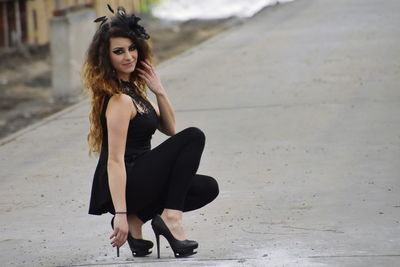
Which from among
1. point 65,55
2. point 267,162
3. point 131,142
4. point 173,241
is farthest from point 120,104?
point 65,55

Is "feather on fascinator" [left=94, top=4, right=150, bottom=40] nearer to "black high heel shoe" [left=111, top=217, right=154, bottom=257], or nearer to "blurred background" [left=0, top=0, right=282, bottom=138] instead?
"black high heel shoe" [left=111, top=217, right=154, bottom=257]

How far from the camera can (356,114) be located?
451 inches

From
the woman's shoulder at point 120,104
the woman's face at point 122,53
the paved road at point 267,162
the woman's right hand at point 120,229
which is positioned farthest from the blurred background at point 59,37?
the woman's right hand at point 120,229

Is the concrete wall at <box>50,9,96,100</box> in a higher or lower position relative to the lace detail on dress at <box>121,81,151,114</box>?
lower

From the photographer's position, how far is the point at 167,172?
21.1 feet

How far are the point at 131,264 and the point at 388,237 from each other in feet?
4.98

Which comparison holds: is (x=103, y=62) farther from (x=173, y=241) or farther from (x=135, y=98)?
(x=173, y=241)

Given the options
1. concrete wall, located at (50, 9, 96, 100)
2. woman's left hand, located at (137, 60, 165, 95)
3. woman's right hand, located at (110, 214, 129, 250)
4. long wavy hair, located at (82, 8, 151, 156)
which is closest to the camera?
woman's right hand, located at (110, 214, 129, 250)

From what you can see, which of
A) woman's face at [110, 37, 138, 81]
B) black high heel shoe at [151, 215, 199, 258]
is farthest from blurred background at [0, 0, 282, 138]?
black high heel shoe at [151, 215, 199, 258]

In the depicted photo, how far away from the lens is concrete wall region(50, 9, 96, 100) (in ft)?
51.8

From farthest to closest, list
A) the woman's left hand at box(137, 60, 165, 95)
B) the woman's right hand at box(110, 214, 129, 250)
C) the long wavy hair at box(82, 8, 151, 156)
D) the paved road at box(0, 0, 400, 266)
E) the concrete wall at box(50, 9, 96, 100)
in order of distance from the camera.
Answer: the concrete wall at box(50, 9, 96, 100), the paved road at box(0, 0, 400, 266), the woman's left hand at box(137, 60, 165, 95), the long wavy hair at box(82, 8, 151, 156), the woman's right hand at box(110, 214, 129, 250)

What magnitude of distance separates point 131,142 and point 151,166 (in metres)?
0.18

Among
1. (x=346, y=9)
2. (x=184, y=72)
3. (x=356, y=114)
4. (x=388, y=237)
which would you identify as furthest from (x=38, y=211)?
(x=346, y=9)

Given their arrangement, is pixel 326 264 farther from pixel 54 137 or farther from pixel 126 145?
pixel 54 137
